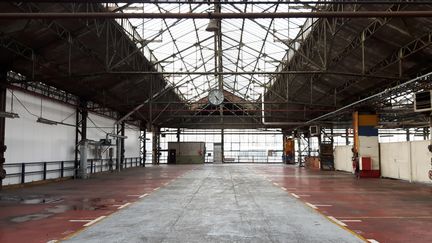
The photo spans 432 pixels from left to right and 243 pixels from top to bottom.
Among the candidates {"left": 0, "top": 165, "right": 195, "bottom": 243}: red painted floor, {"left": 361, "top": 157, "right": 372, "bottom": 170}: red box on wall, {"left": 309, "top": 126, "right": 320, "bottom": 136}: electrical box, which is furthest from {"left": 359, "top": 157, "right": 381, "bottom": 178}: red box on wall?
{"left": 0, "top": 165, "right": 195, "bottom": 243}: red painted floor

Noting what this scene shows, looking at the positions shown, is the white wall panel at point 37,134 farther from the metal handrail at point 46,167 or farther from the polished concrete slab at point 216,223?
the polished concrete slab at point 216,223

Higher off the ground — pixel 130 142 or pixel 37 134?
pixel 37 134

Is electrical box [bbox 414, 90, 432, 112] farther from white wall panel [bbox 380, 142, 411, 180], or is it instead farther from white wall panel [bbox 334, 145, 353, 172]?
white wall panel [bbox 334, 145, 353, 172]

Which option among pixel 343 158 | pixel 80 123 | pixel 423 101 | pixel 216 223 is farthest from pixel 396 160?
pixel 80 123

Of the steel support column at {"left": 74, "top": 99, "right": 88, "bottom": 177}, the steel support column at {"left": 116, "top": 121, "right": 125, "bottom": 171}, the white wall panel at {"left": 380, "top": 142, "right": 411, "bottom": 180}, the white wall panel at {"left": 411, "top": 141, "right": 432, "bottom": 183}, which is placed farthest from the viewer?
the steel support column at {"left": 116, "top": 121, "right": 125, "bottom": 171}

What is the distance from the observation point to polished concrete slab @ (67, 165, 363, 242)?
853 centimetres

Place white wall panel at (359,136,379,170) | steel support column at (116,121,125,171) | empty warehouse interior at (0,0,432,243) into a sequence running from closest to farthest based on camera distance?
1. empty warehouse interior at (0,0,432,243)
2. white wall panel at (359,136,379,170)
3. steel support column at (116,121,125,171)

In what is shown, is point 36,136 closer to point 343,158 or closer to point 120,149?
point 120,149

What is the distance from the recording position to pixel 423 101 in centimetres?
1897

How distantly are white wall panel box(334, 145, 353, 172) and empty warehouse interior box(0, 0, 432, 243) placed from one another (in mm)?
294

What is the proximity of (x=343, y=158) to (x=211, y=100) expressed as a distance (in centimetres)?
1516

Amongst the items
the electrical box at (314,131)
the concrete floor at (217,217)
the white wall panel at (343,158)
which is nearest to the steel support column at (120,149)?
the electrical box at (314,131)

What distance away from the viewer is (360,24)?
1847 centimetres

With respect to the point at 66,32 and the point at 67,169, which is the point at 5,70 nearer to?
the point at 66,32
